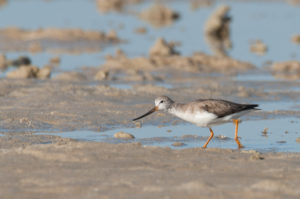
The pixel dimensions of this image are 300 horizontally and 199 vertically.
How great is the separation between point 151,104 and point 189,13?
1012 inches

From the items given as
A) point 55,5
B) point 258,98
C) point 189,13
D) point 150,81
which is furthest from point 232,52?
point 55,5

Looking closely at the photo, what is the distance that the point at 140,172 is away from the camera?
26.3 feet

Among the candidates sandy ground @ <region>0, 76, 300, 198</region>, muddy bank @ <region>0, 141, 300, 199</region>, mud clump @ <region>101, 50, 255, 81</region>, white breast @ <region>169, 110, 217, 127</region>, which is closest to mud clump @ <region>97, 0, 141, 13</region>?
mud clump @ <region>101, 50, 255, 81</region>

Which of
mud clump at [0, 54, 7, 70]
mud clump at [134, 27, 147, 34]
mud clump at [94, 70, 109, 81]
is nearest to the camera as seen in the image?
mud clump at [94, 70, 109, 81]

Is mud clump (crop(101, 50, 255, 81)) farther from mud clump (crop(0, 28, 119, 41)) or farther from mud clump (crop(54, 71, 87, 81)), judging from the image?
mud clump (crop(0, 28, 119, 41))

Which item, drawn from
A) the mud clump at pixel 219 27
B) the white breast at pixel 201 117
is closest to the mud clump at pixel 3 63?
the mud clump at pixel 219 27

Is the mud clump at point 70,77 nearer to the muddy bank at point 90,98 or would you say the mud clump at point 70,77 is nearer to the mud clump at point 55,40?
the muddy bank at point 90,98

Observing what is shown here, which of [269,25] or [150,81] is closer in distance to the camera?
[150,81]

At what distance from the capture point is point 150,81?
17188mm

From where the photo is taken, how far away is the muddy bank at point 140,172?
7195 millimetres

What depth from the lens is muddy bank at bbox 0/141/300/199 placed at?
7.20 metres

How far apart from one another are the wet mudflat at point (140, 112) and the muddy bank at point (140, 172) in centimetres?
1

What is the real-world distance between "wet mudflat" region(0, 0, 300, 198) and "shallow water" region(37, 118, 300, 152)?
0.06ft

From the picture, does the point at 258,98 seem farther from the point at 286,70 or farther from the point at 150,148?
the point at 150,148
